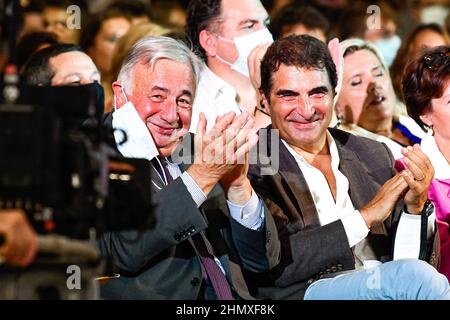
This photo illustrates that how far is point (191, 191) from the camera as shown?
3.95 meters

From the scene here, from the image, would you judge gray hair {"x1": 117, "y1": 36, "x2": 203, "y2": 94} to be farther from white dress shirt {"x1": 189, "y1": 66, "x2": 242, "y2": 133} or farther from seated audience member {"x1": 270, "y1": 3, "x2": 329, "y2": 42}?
seated audience member {"x1": 270, "y1": 3, "x2": 329, "y2": 42}

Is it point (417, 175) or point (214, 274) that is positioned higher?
point (417, 175)

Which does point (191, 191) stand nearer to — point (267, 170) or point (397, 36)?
point (267, 170)

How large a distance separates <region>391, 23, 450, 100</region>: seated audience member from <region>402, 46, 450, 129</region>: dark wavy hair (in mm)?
1057

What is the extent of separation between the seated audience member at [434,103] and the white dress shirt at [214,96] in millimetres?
667

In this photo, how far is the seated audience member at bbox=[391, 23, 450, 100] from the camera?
591 cm

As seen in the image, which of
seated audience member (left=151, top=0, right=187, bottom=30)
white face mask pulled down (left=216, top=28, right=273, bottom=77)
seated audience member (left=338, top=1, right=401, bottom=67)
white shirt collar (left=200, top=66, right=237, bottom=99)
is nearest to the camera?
white shirt collar (left=200, top=66, right=237, bottom=99)

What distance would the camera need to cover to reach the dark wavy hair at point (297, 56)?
4473 mm

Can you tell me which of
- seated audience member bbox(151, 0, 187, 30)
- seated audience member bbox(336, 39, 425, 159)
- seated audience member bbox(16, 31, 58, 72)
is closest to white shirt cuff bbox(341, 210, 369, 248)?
seated audience member bbox(336, 39, 425, 159)

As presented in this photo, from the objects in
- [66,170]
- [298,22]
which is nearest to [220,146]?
[66,170]

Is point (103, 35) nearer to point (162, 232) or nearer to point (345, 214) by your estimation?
point (345, 214)

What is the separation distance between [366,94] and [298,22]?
0.79 meters

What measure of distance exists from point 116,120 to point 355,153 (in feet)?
3.11

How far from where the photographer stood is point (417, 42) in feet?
20.4
